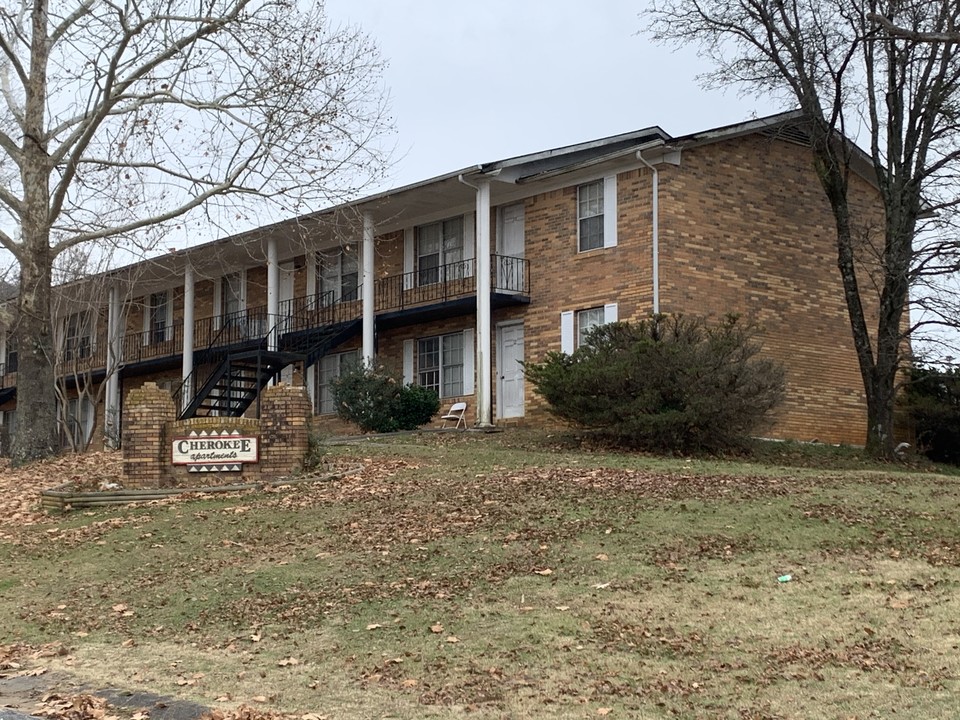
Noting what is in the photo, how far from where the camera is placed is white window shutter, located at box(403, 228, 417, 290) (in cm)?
2802

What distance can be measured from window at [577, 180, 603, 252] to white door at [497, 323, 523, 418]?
239 cm

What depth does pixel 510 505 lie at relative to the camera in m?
13.6

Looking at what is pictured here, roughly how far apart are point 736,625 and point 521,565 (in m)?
2.59

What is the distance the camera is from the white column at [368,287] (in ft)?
85.9

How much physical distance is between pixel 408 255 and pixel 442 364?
9.28ft

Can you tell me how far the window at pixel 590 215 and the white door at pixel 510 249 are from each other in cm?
159

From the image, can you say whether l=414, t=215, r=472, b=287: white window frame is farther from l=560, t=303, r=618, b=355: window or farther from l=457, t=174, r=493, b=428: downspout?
l=560, t=303, r=618, b=355: window

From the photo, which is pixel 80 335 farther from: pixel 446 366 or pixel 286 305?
pixel 446 366

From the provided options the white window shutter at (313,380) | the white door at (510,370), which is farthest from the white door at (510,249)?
the white window shutter at (313,380)

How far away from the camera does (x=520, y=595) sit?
1016 centimetres

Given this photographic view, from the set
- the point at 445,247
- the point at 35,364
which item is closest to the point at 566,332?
the point at 445,247

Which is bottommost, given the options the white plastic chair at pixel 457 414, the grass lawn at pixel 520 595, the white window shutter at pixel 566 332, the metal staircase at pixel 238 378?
the grass lawn at pixel 520 595

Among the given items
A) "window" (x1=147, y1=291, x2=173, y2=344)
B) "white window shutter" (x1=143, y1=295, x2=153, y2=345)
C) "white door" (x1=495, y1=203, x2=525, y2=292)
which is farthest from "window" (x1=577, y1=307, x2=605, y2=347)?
"white window shutter" (x1=143, y1=295, x2=153, y2=345)

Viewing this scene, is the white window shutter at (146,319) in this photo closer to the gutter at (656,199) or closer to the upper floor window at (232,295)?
the upper floor window at (232,295)
